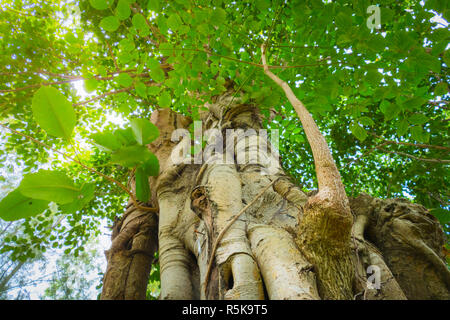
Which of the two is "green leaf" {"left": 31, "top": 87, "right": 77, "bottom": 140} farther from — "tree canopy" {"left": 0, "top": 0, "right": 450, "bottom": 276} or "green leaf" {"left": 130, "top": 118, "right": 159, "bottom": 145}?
"green leaf" {"left": 130, "top": 118, "right": 159, "bottom": 145}

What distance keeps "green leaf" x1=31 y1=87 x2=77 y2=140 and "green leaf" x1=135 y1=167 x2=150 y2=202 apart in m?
→ 0.28

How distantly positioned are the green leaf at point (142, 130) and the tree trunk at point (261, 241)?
0.52 metres

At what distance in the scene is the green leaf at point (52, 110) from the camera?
2.17 ft

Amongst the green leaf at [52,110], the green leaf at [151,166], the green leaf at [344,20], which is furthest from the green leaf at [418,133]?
→ the green leaf at [52,110]

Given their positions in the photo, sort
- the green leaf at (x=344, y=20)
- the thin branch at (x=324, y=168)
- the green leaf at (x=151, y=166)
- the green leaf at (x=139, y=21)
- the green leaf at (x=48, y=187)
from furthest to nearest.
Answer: the green leaf at (x=139, y=21) → the green leaf at (x=344, y=20) → the green leaf at (x=151, y=166) → the thin branch at (x=324, y=168) → the green leaf at (x=48, y=187)

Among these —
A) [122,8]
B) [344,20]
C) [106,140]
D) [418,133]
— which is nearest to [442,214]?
[418,133]

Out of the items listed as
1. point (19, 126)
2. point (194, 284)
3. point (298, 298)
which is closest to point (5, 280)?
point (19, 126)

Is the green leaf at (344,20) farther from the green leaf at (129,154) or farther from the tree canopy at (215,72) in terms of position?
the green leaf at (129,154)

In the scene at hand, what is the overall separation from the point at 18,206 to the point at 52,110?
0.32m

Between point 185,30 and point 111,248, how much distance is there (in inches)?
59.2

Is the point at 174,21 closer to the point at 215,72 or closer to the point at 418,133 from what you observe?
the point at 215,72

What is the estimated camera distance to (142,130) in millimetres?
711

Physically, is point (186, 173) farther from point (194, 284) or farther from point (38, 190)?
point (38, 190)

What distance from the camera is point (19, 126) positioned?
119 inches
